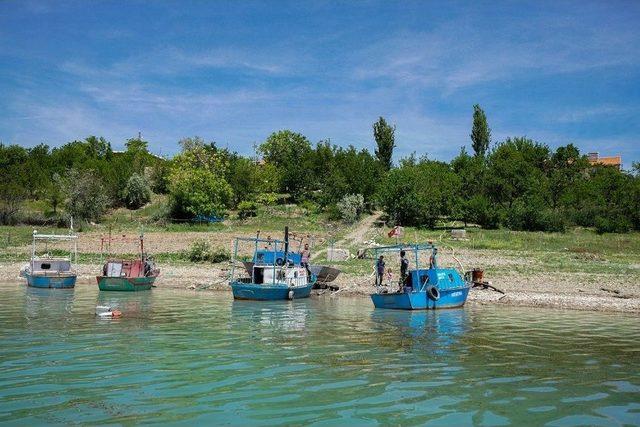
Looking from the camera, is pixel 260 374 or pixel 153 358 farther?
pixel 153 358

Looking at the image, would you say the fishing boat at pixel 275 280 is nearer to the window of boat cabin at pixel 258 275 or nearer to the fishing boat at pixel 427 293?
the window of boat cabin at pixel 258 275

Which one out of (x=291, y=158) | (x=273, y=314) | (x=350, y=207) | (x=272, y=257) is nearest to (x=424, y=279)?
(x=273, y=314)

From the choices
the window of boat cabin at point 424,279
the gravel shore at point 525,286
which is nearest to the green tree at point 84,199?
the gravel shore at point 525,286

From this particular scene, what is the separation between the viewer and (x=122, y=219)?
241ft

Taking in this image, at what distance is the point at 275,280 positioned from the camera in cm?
3328

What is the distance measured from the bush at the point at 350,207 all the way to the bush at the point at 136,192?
28334 mm

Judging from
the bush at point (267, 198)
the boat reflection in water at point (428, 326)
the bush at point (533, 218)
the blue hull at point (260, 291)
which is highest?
the bush at point (267, 198)

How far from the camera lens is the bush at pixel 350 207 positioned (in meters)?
71.8

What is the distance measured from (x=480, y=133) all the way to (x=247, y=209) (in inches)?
1724

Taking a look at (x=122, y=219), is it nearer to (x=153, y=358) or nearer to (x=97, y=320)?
(x=97, y=320)

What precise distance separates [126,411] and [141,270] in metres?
29.3

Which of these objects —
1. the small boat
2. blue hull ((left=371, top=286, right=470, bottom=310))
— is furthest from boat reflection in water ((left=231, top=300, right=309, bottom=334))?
the small boat

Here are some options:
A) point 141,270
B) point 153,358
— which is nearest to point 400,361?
point 153,358

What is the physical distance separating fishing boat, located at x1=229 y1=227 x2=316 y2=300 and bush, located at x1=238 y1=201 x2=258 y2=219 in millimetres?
40479
